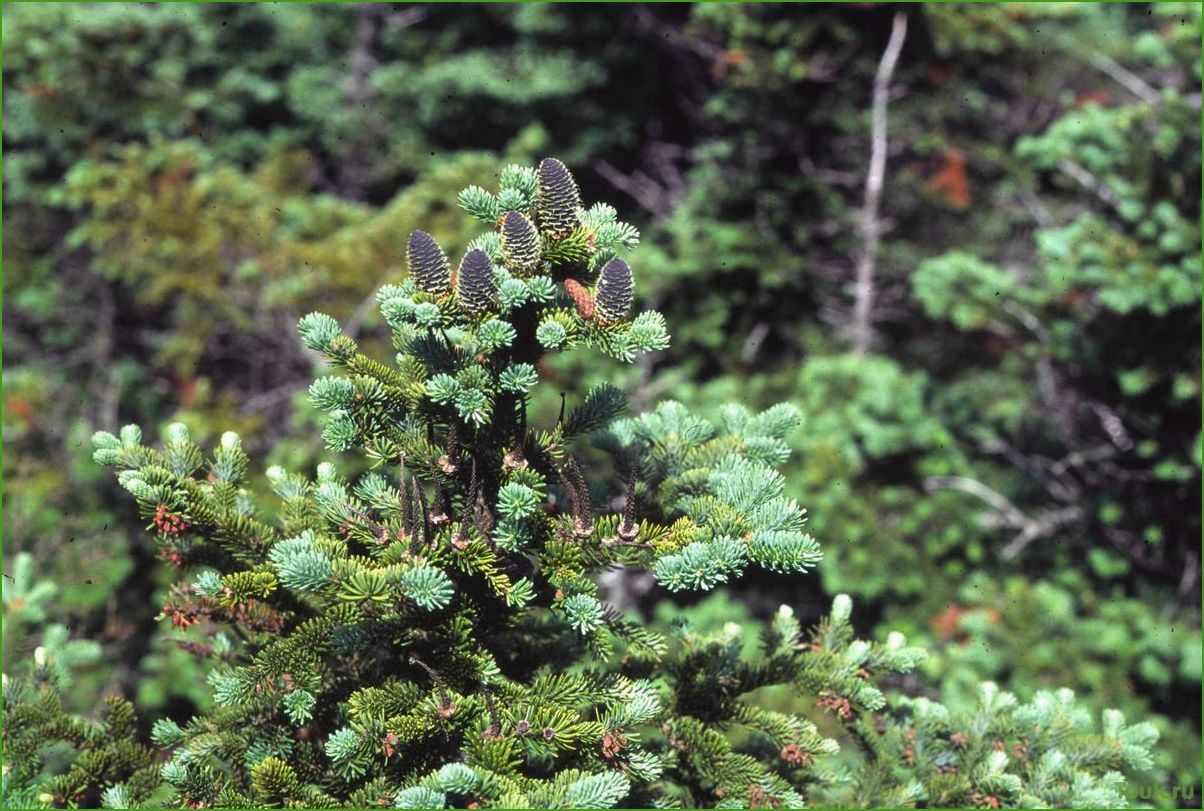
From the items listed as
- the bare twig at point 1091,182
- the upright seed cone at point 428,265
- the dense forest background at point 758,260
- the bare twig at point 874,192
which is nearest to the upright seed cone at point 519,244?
the upright seed cone at point 428,265

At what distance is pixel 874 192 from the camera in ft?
22.6

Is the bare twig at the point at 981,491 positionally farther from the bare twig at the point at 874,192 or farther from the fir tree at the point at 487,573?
the fir tree at the point at 487,573

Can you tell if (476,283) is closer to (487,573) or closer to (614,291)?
(614,291)

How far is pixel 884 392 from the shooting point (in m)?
5.98

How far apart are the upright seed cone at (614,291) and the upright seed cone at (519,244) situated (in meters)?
0.14

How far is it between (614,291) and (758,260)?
5.32 metres

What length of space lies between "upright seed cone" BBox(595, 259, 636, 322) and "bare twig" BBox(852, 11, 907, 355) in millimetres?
5513

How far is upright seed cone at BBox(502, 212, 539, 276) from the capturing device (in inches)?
70.4

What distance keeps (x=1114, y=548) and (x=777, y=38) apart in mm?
3863

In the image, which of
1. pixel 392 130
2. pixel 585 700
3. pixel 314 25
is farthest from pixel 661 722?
pixel 314 25

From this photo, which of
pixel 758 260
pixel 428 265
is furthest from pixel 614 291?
pixel 758 260

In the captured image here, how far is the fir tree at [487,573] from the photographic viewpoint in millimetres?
1752

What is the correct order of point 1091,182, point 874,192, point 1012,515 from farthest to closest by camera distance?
point 874,192, point 1012,515, point 1091,182

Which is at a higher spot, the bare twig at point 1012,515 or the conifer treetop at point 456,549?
the conifer treetop at point 456,549
